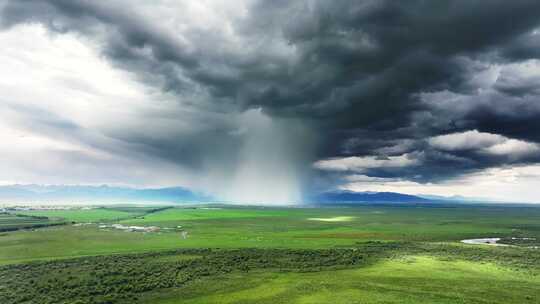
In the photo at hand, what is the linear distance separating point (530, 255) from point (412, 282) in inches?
1830

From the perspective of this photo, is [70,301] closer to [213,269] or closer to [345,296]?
[213,269]

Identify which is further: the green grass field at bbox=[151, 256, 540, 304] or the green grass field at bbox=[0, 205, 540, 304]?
the green grass field at bbox=[0, 205, 540, 304]

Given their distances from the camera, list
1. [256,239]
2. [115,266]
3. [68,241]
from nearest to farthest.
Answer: [115,266] < [68,241] < [256,239]

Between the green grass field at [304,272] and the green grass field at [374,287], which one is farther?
the green grass field at [304,272]

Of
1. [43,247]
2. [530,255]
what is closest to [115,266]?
[43,247]

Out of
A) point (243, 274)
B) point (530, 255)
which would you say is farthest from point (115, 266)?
point (530, 255)

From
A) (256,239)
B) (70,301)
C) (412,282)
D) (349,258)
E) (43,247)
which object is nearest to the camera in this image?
(70,301)

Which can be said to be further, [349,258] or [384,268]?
[349,258]

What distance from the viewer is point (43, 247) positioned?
286 feet

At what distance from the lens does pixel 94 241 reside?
→ 98.4 meters

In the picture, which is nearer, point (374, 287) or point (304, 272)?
point (374, 287)

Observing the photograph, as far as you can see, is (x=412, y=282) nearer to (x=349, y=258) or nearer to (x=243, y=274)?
(x=349, y=258)

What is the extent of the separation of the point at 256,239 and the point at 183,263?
43270 millimetres

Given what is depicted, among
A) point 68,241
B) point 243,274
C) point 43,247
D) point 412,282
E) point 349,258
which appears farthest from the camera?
point 68,241
